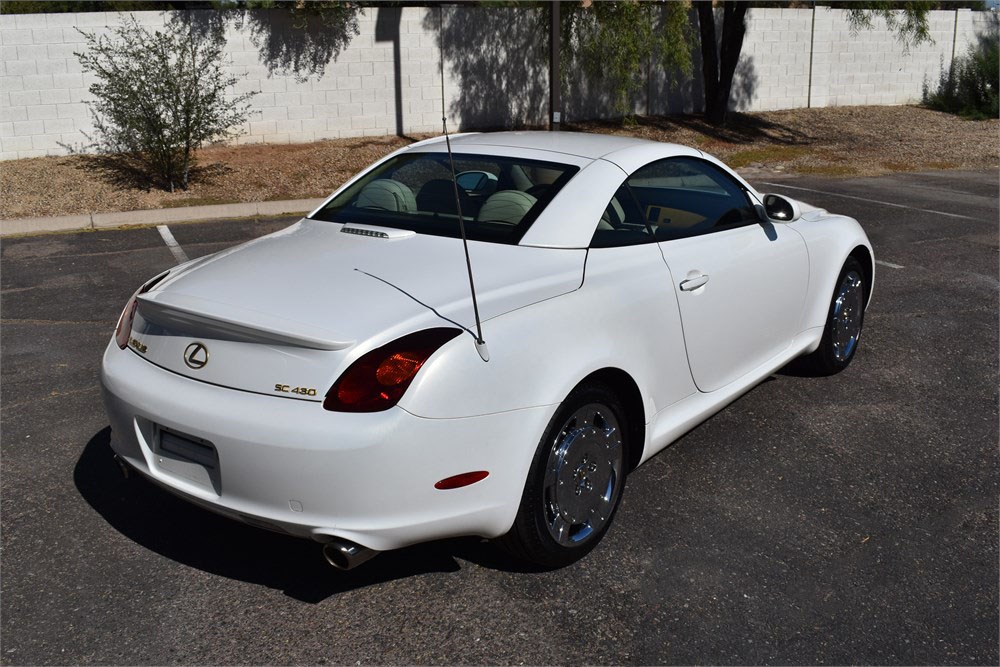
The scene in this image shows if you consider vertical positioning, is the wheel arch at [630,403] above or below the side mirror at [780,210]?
below

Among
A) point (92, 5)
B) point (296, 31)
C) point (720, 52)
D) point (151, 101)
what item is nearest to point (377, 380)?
point (151, 101)

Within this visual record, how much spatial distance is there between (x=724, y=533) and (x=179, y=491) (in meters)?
2.18

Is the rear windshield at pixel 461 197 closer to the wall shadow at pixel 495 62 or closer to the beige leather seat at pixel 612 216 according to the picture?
the beige leather seat at pixel 612 216

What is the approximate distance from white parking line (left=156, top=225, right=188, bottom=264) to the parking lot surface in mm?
3740

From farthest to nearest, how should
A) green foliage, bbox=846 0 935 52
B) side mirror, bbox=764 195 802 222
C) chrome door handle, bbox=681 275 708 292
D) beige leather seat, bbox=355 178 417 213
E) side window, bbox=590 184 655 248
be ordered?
green foliage, bbox=846 0 935 52 → side mirror, bbox=764 195 802 222 → beige leather seat, bbox=355 178 417 213 → chrome door handle, bbox=681 275 708 292 → side window, bbox=590 184 655 248

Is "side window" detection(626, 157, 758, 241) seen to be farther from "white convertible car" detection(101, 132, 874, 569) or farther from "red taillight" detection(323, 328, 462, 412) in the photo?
"red taillight" detection(323, 328, 462, 412)

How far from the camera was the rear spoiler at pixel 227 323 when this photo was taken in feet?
10.1

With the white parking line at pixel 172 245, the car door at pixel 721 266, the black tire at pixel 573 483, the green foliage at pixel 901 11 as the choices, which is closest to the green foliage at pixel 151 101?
the white parking line at pixel 172 245

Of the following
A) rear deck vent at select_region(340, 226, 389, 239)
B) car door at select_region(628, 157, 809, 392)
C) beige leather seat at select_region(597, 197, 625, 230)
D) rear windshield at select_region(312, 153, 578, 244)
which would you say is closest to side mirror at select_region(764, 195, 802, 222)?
car door at select_region(628, 157, 809, 392)

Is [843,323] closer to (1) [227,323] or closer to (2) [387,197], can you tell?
(2) [387,197]

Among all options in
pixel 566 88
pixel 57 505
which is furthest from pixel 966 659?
pixel 566 88

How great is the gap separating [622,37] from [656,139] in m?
2.17

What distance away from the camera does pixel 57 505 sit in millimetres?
4203

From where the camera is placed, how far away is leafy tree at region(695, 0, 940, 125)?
19.8 meters
